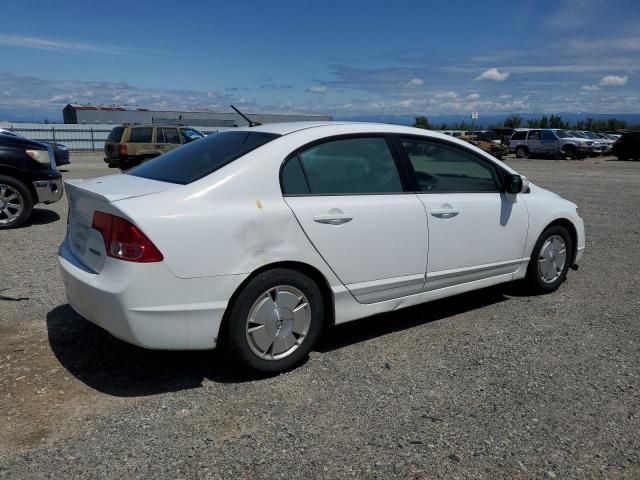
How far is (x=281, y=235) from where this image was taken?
3570 mm

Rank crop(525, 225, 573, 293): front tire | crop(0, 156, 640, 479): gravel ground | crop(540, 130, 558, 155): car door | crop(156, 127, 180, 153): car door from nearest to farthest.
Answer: crop(0, 156, 640, 479): gravel ground → crop(525, 225, 573, 293): front tire → crop(156, 127, 180, 153): car door → crop(540, 130, 558, 155): car door

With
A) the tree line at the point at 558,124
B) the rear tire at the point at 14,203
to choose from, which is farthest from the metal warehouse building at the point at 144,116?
the rear tire at the point at 14,203

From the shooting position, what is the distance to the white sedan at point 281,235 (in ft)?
10.8

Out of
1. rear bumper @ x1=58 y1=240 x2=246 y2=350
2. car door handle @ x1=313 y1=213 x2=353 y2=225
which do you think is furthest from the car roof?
rear bumper @ x1=58 y1=240 x2=246 y2=350

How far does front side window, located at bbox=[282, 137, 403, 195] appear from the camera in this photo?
12.6ft

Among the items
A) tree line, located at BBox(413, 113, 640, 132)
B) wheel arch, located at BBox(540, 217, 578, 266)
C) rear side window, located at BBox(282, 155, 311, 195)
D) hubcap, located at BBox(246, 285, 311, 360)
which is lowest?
hubcap, located at BBox(246, 285, 311, 360)

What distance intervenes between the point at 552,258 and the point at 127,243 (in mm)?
3995

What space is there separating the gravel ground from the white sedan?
0.35 m

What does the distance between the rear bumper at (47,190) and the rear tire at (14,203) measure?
0.14 meters

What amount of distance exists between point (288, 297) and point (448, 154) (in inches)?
76.0

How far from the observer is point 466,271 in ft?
15.3

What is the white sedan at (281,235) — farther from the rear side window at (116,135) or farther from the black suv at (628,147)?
the black suv at (628,147)

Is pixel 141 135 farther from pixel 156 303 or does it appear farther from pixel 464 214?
pixel 156 303

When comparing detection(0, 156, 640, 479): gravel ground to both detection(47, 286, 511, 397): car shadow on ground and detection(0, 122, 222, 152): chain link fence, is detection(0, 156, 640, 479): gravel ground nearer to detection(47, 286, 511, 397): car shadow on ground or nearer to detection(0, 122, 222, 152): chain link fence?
detection(47, 286, 511, 397): car shadow on ground
